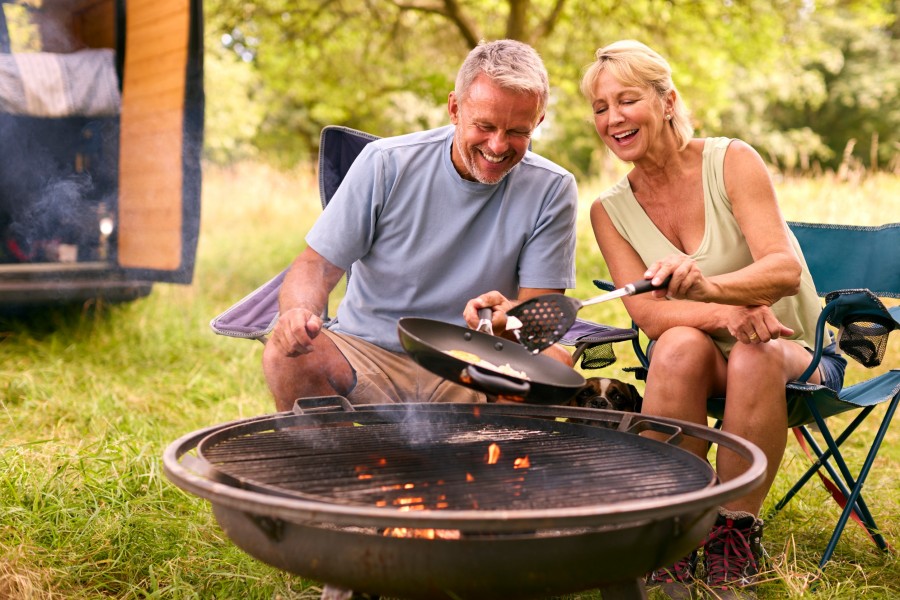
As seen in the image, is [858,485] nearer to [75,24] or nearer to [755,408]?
[755,408]

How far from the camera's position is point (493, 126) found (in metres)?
2.26

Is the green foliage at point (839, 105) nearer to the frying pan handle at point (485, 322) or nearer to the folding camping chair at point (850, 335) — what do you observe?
the folding camping chair at point (850, 335)

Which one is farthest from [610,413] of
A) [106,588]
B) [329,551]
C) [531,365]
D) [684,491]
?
[106,588]

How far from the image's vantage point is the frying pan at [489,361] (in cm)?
174

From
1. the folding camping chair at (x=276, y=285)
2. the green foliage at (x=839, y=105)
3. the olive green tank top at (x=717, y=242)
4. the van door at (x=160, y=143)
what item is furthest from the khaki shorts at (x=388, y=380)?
the green foliage at (x=839, y=105)

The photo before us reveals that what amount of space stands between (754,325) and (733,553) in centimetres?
57

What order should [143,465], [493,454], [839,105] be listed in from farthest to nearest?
[839,105], [143,465], [493,454]

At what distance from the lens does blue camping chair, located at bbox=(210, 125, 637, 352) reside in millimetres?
2629

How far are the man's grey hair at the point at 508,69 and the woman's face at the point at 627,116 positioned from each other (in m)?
0.18

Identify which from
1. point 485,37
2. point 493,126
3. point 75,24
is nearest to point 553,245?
point 493,126

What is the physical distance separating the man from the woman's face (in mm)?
227

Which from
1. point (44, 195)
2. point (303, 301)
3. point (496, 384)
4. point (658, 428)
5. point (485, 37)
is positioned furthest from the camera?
point (485, 37)

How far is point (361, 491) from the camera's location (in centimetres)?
160

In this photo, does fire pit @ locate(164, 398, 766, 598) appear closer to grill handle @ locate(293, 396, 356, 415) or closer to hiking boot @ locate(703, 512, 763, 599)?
grill handle @ locate(293, 396, 356, 415)
